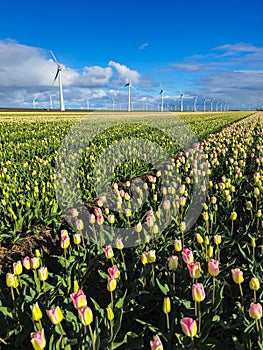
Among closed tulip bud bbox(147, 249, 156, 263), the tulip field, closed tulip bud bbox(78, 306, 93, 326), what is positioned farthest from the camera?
closed tulip bud bbox(147, 249, 156, 263)

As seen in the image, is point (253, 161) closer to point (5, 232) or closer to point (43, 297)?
point (5, 232)

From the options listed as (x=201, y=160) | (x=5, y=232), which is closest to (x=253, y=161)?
(x=201, y=160)

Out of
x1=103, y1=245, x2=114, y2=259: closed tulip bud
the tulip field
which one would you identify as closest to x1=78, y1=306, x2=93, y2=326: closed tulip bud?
the tulip field

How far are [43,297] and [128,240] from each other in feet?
4.38

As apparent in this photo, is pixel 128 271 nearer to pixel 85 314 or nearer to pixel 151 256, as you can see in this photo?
pixel 151 256

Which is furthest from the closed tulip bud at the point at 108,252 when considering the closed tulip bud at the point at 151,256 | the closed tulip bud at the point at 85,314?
the closed tulip bud at the point at 85,314

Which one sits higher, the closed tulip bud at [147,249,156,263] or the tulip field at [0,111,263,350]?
the closed tulip bud at [147,249,156,263]

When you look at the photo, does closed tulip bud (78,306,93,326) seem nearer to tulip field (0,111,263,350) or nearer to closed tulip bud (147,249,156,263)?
tulip field (0,111,263,350)

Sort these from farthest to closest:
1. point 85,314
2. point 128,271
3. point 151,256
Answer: point 128,271 → point 151,256 → point 85,314

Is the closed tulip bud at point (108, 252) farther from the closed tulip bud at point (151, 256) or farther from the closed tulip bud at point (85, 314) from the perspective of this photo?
the closed tulip bud at point (85, 314)

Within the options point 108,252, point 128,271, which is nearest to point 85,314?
point 108,252

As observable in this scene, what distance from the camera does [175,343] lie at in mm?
2045

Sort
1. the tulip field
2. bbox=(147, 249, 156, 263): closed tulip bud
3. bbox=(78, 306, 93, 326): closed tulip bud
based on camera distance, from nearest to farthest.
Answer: bbox=(78, 306, 93, 326): closed tulip bud
the tulip field
bbox=(147, 249, 156, 263): closed tulip bud

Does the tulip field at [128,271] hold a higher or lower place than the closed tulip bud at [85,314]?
lower
